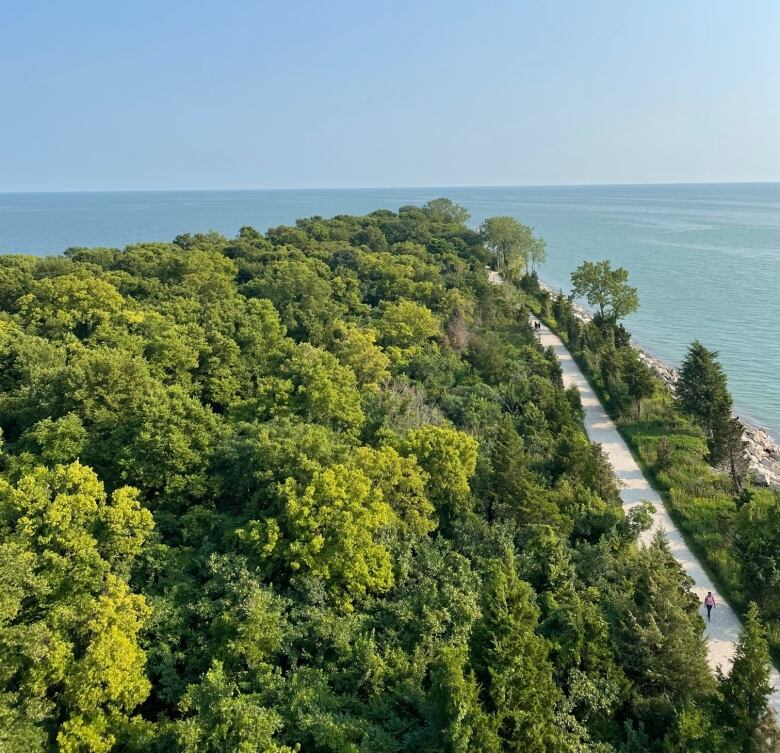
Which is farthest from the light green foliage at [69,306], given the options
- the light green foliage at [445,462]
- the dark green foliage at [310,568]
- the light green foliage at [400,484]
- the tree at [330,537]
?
the tree at [330,537]

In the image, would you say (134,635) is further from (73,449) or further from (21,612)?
(73,449)

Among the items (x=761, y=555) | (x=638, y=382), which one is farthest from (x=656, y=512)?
(x=638, y=382)

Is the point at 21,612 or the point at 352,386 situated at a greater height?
the point at 352,386

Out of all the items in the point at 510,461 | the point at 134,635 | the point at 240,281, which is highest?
Result: the point at 240,281

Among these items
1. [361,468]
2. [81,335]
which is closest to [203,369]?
[81,335]

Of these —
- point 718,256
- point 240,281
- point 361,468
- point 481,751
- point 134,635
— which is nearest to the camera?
point 481,751

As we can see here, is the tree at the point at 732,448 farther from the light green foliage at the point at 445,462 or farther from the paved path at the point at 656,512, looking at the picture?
the light green foliage at the point at 445,462
